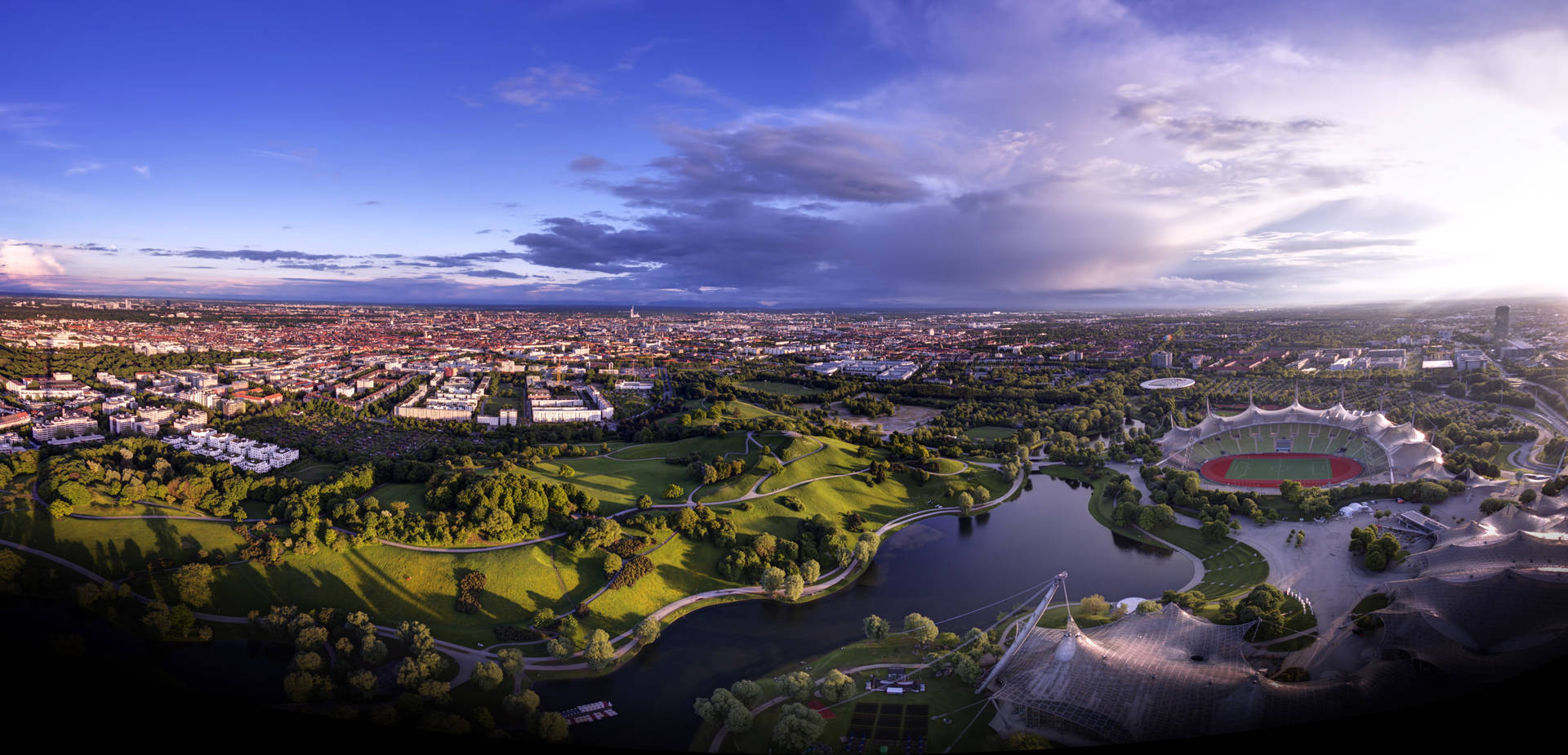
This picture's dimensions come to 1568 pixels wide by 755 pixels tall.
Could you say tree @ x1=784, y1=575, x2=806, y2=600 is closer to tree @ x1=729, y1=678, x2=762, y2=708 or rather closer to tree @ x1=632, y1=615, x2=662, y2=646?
tree @ x1=632, y1=615, x2=662, y2=646

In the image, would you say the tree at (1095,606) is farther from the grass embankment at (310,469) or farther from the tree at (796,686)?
the grass embankment at (310,469)

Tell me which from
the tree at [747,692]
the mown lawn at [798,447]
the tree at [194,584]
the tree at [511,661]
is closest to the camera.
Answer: the tree at [194,584]

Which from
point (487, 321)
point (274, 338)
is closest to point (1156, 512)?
point (274, 338)

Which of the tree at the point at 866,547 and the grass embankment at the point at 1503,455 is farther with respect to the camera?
the tree at the point at 866,547

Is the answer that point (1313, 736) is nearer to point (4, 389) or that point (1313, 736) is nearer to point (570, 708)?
point (570, 708)

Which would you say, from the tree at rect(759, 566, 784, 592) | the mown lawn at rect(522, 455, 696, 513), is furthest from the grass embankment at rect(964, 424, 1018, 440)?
the tree at rect(759, 566, 784, 592)

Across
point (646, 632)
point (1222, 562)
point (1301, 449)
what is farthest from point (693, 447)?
point (1301, 449)

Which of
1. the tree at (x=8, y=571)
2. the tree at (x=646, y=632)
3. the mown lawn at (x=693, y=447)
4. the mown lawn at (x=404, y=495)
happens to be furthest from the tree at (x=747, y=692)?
the mown lawn at (x=693, y=447)
